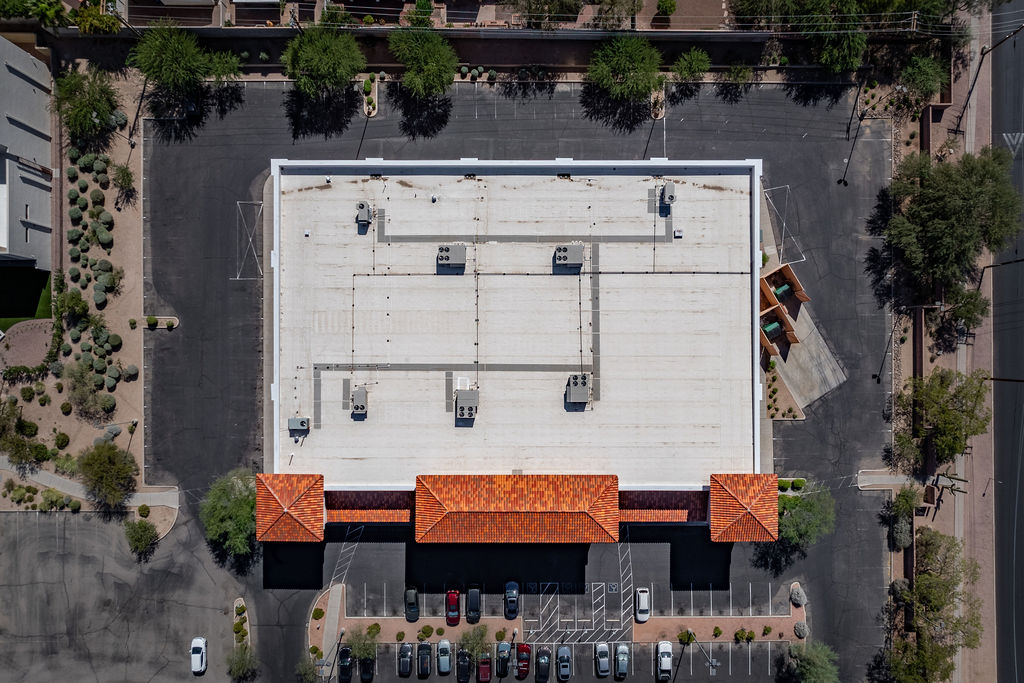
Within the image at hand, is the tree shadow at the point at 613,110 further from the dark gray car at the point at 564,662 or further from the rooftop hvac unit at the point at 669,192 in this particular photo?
the dark gray car at the point at 564,662

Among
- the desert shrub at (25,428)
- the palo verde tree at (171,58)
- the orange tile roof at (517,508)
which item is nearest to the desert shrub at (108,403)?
the desert shrub at (25,428)

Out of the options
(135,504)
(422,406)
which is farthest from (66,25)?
(422,406)

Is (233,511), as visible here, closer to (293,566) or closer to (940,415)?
(293,566)

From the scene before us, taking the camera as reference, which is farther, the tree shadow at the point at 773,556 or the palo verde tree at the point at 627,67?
the tree shadow at the point at 773,556

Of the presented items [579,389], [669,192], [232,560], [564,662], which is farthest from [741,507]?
[232,560]

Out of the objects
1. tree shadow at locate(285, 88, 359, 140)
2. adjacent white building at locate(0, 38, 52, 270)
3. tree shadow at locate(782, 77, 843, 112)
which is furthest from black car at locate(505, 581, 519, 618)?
tree shadow at locate(782, 77, 843, 112)

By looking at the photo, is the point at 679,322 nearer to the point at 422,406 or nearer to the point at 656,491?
the point at 656,491

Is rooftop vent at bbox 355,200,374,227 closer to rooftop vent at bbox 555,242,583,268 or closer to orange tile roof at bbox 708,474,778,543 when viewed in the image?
rooftop vent at bbox 555,242,583,268
